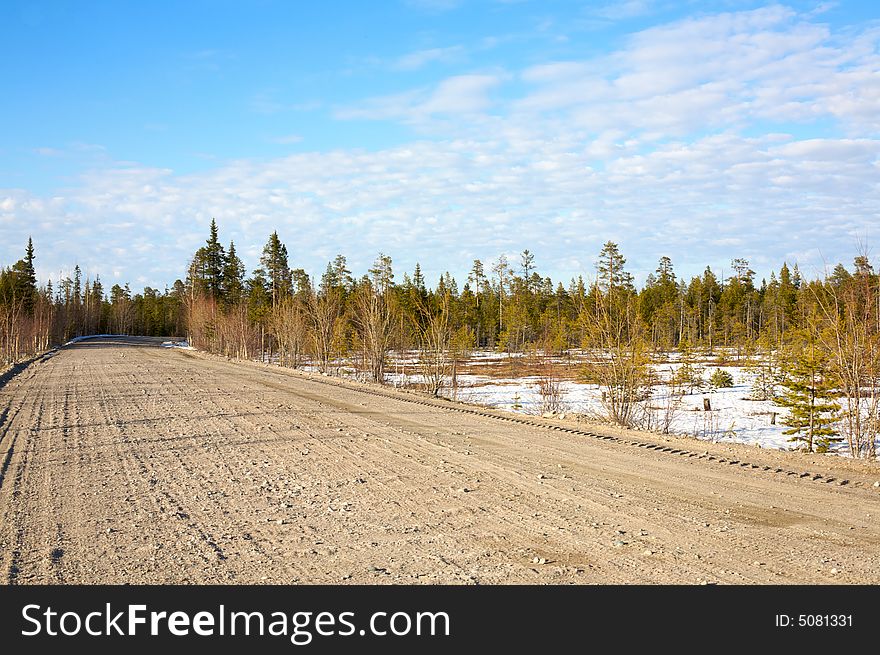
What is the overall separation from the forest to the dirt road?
3748mm

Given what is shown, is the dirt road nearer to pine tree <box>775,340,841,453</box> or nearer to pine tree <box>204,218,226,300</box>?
pine tree <box>775,340,841,453</box>

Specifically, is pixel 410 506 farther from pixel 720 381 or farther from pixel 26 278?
pixel 26 278

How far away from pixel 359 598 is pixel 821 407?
17.4 metres

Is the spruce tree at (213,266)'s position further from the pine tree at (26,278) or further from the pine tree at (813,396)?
the pine tree at (813,396)

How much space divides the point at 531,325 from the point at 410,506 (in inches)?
2418

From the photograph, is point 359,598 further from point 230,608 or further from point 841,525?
point 841,525

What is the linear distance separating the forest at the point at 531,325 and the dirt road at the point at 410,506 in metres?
3.75

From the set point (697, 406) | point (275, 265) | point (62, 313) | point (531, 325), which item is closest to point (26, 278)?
point (62, 313)

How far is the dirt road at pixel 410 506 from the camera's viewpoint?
5.34 m

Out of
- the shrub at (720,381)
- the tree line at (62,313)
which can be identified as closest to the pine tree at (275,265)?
the tree line at (62,313)

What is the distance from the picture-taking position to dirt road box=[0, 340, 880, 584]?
17.5 ft

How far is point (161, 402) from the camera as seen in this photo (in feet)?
55.3

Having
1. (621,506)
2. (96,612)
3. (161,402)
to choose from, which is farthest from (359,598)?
(161,402)

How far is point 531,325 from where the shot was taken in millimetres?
67875
